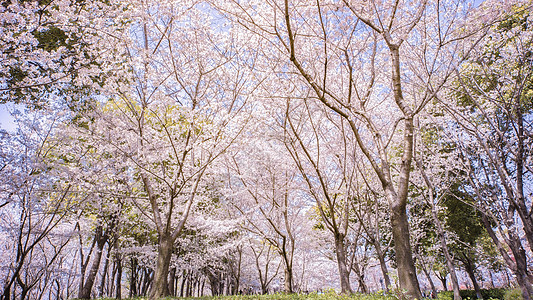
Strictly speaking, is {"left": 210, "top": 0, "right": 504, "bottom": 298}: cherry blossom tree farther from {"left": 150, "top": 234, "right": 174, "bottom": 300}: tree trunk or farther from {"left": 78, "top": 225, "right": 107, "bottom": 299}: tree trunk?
{"left": 78, "top": 225, "right": 107, "bottom": 299}: tree trunk

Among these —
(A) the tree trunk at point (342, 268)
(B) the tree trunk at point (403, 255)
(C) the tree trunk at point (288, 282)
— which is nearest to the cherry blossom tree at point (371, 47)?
(B) the tree trunk at point (403, 255)

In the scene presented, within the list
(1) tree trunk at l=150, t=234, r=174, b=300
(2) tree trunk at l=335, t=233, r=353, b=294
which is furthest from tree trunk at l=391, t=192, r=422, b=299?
(1) tree trunk at l=150, t=234, r=174, b=300

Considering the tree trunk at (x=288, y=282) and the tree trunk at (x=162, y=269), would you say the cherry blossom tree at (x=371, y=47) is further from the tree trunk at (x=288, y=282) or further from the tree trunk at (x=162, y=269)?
the tree trunk at (x=288, y=282)

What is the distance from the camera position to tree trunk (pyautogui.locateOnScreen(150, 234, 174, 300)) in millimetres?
5582

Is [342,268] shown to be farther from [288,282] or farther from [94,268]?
[94,268]

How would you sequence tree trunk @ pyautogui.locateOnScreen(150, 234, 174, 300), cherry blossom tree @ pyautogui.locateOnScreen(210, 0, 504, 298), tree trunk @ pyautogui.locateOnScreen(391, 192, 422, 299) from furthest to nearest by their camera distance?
tree trunk @ pyautogui.locateOnScreen(150, 234, 174, 300) → cherry blossom tree @ pyautogui.locateOnScreen(210, 0, 504, 298) → tree trunk @ pyautogui.locateOnScreen(391, 192, 422, 299)

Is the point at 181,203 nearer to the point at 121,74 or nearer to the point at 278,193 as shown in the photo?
the point at 278,193

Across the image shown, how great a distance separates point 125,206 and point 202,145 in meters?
7.95

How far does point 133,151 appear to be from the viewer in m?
7.52

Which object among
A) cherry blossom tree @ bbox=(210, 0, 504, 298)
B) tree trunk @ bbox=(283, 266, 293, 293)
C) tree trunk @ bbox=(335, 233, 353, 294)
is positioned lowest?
tree trunk @ bbox=(283, 266, 293, 293)

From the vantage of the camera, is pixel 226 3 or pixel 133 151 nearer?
pixel 226 3

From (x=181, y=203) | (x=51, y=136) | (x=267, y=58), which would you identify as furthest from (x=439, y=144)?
(x=51, y=136)

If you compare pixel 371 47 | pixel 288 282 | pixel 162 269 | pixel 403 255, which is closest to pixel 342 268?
pixel 288 282

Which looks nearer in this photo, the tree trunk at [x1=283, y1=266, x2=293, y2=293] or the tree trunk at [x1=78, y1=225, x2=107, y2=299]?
the tree trunk at [x1=283, y1=266, x2=293, y2=293]
